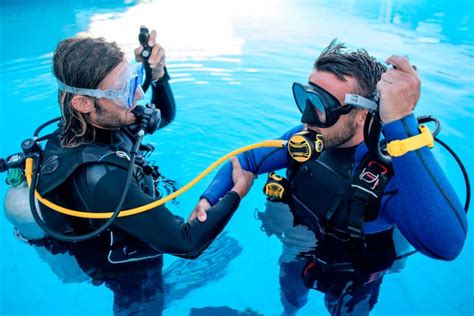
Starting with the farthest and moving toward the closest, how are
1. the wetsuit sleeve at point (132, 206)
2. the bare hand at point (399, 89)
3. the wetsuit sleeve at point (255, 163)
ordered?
the wetsuit sleeve at point (255, 163) < the wetsuit sleeve at point (132, 206) < the bare hand at point (399, 89)

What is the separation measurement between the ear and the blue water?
1.48 m

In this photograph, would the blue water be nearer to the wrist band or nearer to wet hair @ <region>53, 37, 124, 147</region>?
wet hair @ <region>53, 37, 124, 147</region>

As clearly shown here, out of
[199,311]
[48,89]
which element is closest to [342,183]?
[199,311]

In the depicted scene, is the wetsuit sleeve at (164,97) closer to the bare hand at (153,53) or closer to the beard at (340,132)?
the bare hand at (153,53)

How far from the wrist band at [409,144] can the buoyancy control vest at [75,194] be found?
44.9 inches

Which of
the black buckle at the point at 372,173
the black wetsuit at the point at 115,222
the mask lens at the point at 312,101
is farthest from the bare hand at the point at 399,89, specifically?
the black wetsuit at the point at 115,222

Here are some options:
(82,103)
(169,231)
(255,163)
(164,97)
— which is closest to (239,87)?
(164,97)

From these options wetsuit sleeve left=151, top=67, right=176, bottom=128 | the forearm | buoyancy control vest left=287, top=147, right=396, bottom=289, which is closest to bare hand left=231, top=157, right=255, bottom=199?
buoyancy control vest left=287, top=147, right=396, bottom=289

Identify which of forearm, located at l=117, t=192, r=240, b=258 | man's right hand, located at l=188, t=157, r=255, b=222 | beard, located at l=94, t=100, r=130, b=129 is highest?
beard, located at l=94, t=100, r=130, b=129

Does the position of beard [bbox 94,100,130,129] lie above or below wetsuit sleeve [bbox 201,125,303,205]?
above

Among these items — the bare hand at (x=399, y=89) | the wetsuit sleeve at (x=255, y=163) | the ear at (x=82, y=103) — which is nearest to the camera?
the bare hand at (x=399, y=89)

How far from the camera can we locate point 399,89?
5.09 ft

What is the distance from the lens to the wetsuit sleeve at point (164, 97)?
286cm

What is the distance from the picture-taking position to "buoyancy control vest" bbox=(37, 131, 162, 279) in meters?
1.80
